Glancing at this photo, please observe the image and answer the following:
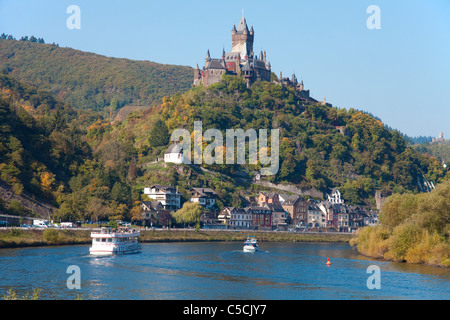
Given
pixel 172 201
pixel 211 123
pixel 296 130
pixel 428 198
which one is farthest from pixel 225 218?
pixel 428 198

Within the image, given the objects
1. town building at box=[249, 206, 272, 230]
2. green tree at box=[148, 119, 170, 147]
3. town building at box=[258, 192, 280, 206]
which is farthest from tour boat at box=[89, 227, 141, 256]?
green tree at box=[148, 119, 170, 147]

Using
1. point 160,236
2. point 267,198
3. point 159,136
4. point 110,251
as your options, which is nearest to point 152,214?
point 160,236

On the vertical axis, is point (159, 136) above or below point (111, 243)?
above

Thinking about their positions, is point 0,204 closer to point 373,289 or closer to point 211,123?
point 373,289

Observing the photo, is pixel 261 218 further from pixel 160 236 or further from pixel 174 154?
pixel 160 236

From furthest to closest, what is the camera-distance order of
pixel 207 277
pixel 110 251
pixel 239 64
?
pixel 239 64 → pixel 110 251 → pixel 207 277

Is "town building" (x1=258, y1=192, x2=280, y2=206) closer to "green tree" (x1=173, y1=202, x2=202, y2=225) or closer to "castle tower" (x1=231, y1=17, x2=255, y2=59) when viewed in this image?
"green tree" (x1=173, y1=202, x2=202, y2=225)
